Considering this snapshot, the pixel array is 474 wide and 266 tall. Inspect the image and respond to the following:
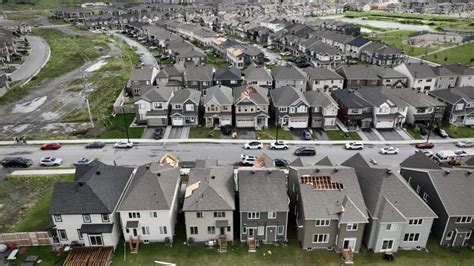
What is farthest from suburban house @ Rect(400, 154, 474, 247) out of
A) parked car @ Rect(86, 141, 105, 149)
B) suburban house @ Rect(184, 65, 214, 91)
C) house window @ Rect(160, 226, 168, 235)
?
suburban house @ Rect(184, 65, 214, 91)

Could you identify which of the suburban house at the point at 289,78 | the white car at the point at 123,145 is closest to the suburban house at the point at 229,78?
the suburban house at the point at 289,78

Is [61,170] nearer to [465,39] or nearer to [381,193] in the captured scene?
[381,193]

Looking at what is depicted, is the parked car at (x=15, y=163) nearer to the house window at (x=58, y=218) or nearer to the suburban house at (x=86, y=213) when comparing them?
the suburban house at (x=86, y=213)

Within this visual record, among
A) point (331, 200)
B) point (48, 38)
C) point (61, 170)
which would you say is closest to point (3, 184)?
point (61, 170)

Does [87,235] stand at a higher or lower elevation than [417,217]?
lower

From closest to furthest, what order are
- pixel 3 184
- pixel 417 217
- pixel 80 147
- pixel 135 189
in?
pixel 417 217 → pixel 135 189 → pixel 3 184 → pixel 80 147

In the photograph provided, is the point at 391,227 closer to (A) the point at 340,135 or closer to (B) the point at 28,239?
(A) the point at 340,135

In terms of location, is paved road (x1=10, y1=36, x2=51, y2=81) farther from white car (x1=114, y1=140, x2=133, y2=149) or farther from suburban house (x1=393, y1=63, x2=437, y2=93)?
suburban house (x1=393, y1=63, x2=437, y2=93)

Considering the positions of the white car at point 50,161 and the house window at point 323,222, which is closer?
the house window at point 323,222
